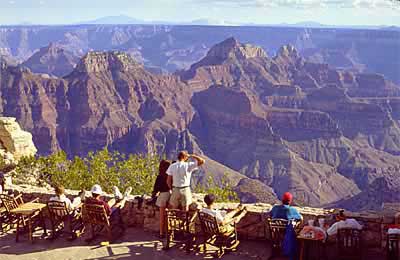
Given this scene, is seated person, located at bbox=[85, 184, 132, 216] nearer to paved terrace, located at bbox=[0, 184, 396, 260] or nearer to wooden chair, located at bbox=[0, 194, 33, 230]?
paved terrace, located at bbox=[0, 184, 396, 260]

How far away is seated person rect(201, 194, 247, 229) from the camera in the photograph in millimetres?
12016

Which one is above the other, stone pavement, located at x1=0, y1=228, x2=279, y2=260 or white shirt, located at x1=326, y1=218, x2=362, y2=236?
white shirt, located at x1=326, y1=218, x2=362, y2=236

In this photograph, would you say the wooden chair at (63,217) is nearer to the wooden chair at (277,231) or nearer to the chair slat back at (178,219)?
the chair slat back at (178,219)

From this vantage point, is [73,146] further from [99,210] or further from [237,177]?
[99,210]

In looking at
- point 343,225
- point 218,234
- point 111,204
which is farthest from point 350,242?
point 111,204

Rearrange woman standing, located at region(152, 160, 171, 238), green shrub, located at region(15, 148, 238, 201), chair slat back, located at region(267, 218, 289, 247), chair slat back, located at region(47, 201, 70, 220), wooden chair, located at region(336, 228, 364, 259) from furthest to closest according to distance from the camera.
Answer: green shrub, located at region(15, 148, 238, 201) → chair slat back, located at region(47, 201, 70, 220) → woman standing, located at region(152, 160, 171, 238) → chair slat back, located at region(267, 218, 289, 247) → wooden chair, located at region(336, 228, 364, 259)

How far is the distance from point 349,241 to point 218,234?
9.34 feet

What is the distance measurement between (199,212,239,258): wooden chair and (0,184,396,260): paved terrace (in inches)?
8.2

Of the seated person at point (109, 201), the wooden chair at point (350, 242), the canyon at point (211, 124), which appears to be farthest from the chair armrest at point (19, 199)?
the canyon at point (211, 124)

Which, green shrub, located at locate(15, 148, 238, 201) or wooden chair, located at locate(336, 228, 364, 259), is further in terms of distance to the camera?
green shrub, located at locate(15, 148, 238, 201)

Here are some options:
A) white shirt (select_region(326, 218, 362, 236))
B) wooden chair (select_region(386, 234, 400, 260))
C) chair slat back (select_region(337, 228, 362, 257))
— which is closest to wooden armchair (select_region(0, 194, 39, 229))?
white shirt (select_region(326, 218, 362, 236))

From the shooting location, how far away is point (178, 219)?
41.0 feet

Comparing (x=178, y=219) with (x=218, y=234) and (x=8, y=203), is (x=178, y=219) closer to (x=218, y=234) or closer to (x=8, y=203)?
(x=218, y=234)

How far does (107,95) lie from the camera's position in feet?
561
